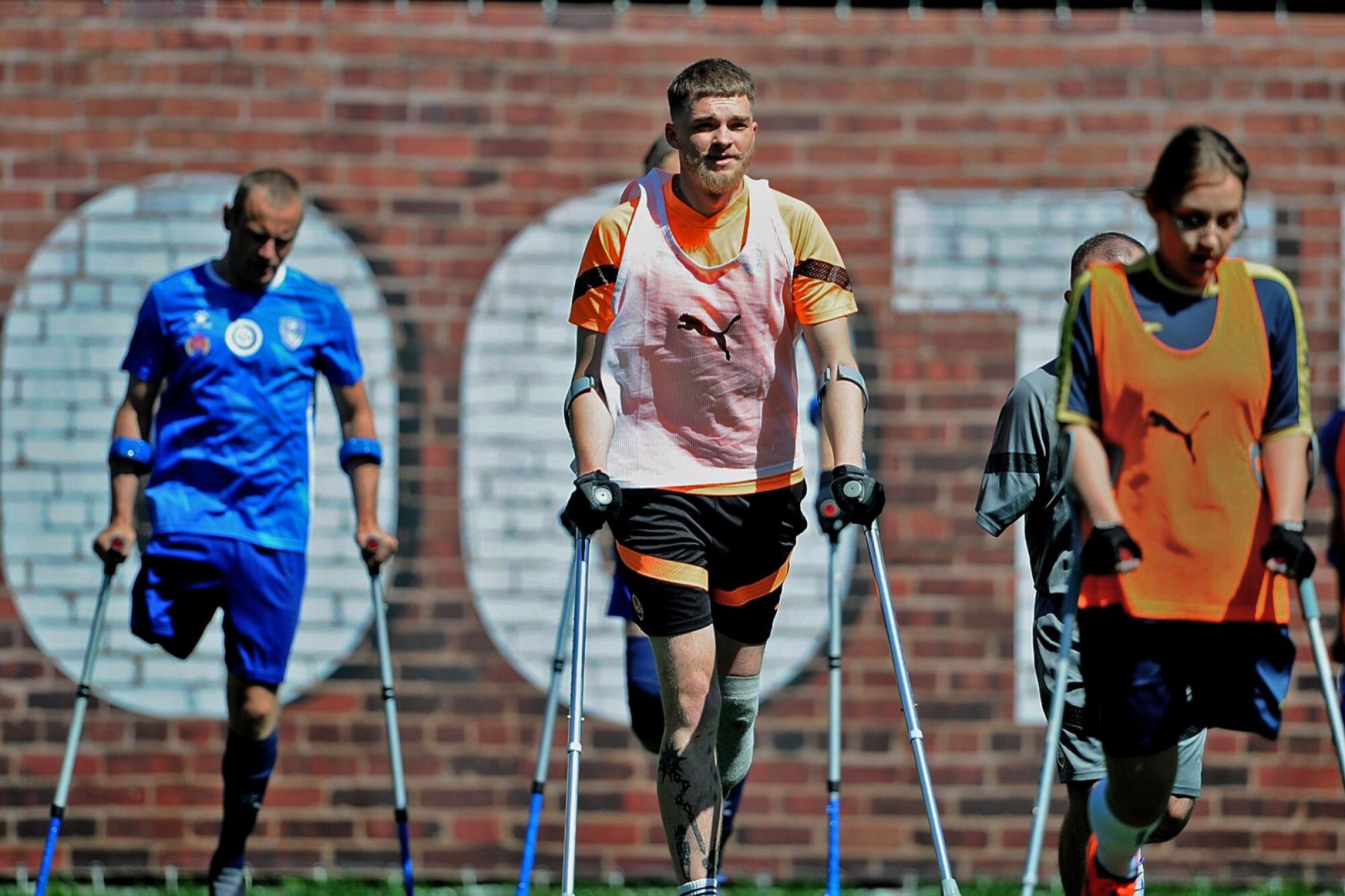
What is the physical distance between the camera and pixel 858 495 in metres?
4.82

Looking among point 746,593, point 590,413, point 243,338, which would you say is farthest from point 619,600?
point 243,338

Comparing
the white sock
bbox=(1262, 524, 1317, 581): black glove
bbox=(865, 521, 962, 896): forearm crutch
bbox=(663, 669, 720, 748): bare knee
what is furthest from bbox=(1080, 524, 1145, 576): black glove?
bbox=(663, 669, 720, 748): bare knee

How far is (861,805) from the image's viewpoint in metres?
7.51

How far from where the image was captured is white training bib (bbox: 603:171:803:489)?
502cm

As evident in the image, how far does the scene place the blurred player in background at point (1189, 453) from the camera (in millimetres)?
4262

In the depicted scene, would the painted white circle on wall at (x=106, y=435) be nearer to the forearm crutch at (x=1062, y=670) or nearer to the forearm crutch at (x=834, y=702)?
the forearm crutch at (x=834, y=702)

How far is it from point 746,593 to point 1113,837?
121 cm

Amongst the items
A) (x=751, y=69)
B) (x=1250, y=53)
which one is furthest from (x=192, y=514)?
(x=1250, y=53)

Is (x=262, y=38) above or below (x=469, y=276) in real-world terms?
above

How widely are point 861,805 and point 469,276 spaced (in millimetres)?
2691

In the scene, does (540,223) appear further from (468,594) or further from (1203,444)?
(1203,444)

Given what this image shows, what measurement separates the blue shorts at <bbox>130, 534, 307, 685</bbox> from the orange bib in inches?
114

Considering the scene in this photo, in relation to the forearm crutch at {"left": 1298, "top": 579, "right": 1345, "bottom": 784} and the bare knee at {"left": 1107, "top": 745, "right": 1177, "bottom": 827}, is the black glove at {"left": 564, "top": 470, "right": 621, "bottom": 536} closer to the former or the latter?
the bare knee at {"left": 1107, "top": 745, "right": 1177, "bottom": 827}

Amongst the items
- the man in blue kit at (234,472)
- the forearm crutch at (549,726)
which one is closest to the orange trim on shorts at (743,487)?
the forearm crutch at (549,726)
